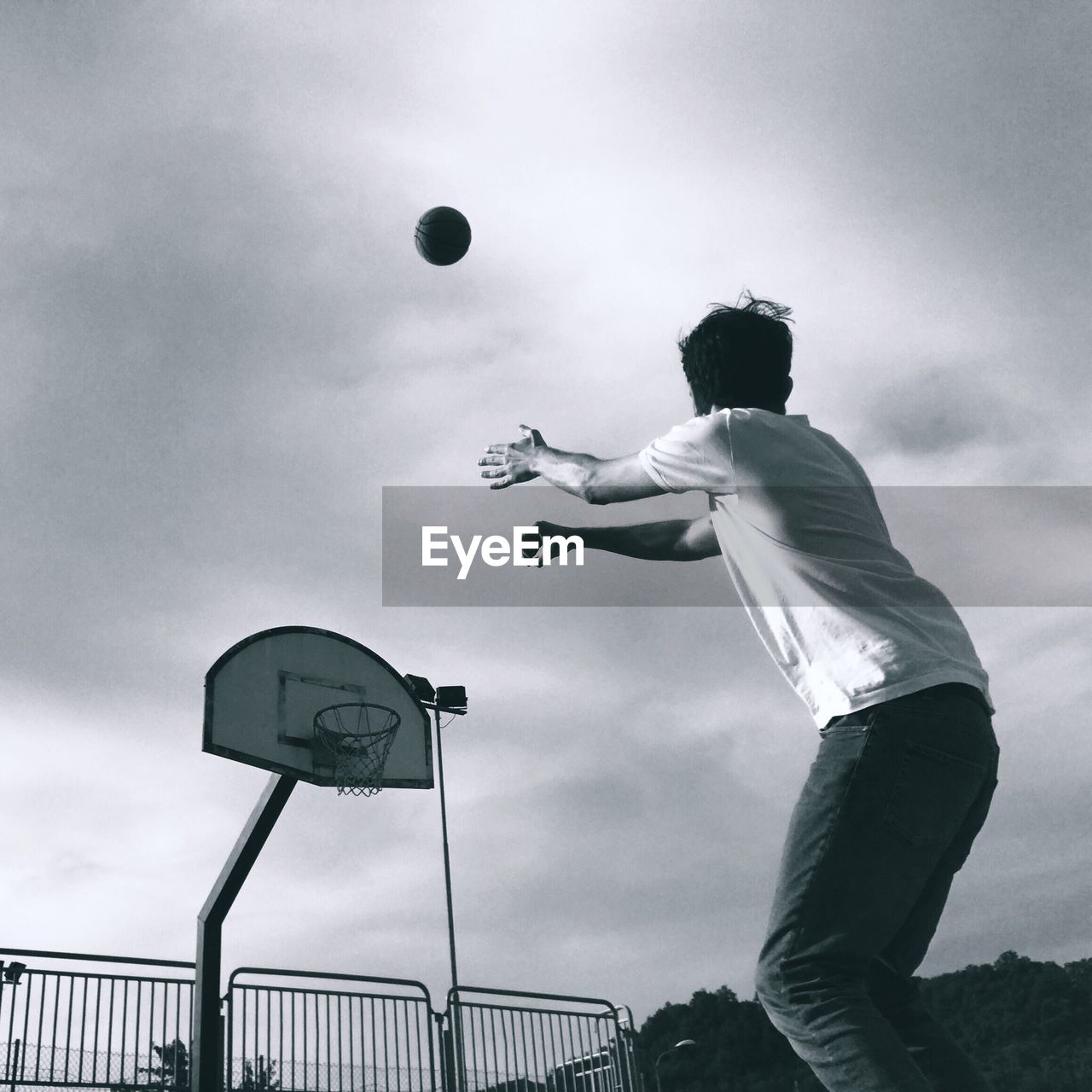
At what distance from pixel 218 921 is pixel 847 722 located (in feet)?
31.7

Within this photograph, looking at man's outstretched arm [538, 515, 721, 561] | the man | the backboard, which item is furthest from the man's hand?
the backboard

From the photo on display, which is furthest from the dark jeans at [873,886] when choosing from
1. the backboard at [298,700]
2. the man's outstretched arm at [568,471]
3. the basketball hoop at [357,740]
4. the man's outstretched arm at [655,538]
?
the basketball hoop at [357,740]

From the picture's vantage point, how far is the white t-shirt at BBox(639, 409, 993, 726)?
254 centimetres

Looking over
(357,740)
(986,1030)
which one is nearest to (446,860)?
(357,740)

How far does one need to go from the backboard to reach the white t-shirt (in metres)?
8.83

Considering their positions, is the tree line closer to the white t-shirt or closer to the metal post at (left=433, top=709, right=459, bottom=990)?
the metal post at (left=433, top=709, right=459, bottom=990)

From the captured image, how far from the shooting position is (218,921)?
1078cm

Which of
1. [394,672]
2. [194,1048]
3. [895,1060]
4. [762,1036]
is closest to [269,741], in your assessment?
[394,672]

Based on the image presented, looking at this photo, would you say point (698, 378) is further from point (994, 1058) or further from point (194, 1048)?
point (994, 1058)

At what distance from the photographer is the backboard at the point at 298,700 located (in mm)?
11086

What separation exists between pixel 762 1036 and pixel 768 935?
8231 centimetres

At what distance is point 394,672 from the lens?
12961 mm

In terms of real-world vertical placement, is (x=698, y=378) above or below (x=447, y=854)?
below

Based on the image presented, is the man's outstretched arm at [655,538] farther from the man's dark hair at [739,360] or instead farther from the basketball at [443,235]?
Result: the basketball at [443,235]
